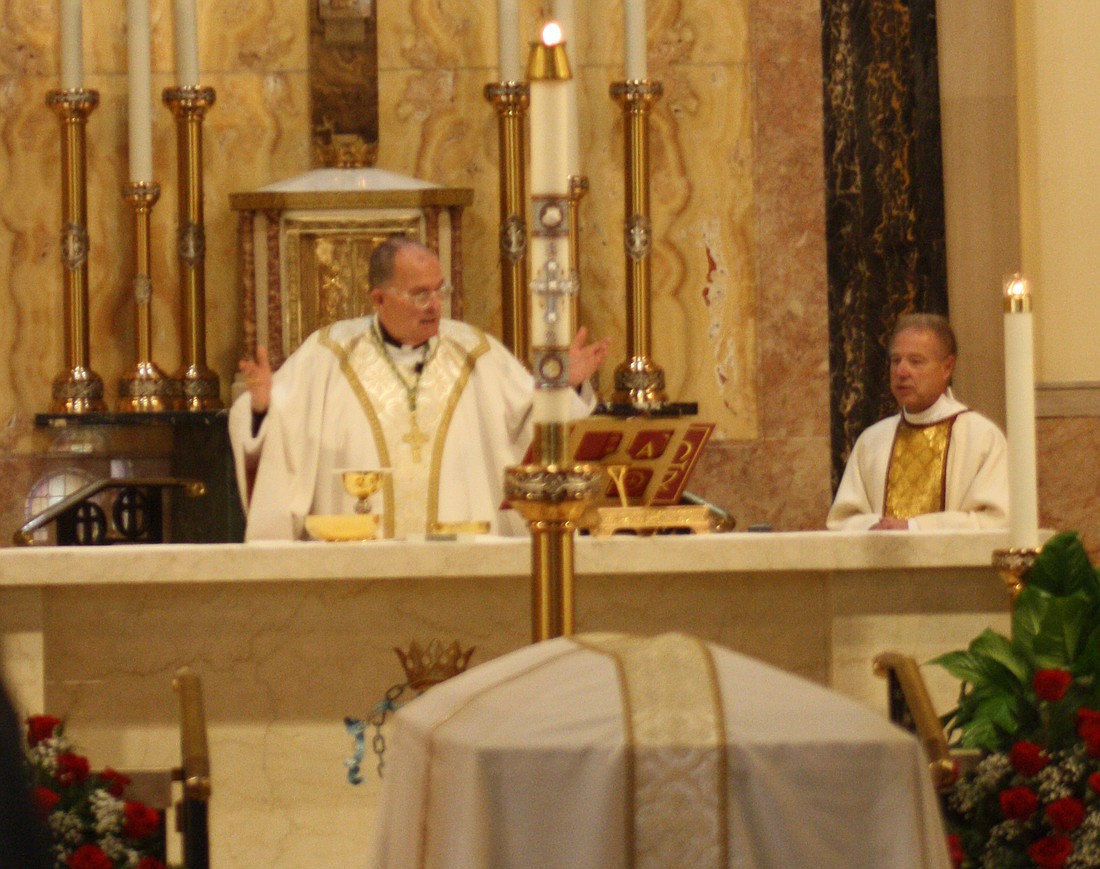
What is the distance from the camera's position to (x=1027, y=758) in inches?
139

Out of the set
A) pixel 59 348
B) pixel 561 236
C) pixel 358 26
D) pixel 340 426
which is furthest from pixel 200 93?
pixel 561 236

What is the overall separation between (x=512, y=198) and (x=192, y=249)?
47.6 inches

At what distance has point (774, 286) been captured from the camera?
802 cm

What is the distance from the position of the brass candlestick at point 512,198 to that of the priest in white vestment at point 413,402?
1171 millimetres

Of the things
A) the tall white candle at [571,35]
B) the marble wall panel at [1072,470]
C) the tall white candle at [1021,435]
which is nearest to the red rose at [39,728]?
the tall white candle at [1021,435]

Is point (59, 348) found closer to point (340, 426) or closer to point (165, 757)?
point (340, 426)

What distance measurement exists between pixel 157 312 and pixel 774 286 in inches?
93.9

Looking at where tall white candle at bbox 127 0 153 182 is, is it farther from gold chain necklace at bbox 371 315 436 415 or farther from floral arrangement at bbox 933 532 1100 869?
→ floral arrangement at bbox 933 532 1100 869

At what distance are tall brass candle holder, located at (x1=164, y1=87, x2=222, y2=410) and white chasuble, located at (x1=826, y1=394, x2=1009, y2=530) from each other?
248 cm

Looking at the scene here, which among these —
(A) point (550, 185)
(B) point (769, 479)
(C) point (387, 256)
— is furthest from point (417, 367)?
(A) point (550, 185)

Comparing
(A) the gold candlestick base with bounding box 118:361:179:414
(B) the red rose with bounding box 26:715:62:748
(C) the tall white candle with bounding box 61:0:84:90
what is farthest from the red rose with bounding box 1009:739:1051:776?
(C) the tall white candle with bounding box 61:0:84:90

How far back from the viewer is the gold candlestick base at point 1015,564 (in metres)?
3.98

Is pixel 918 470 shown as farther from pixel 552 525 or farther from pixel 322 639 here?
pixel 552 525

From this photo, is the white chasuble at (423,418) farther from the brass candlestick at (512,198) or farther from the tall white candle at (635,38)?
the tall white candle at (635,38)
